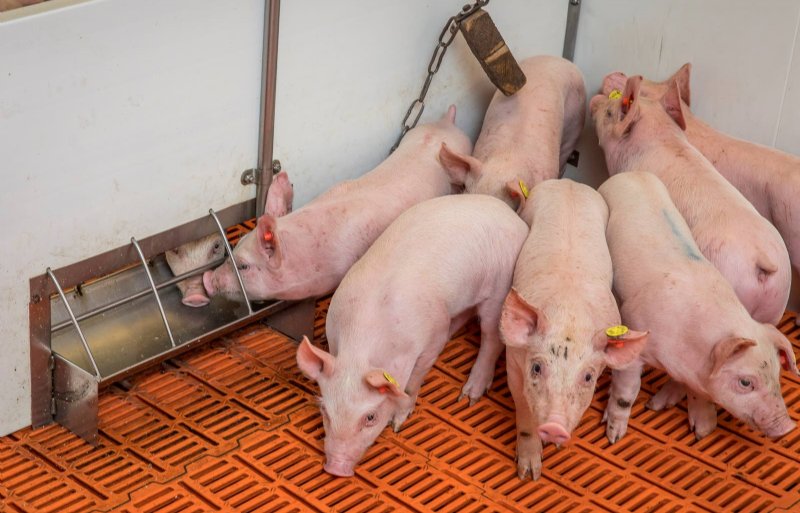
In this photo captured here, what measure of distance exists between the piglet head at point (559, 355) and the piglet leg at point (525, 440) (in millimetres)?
146

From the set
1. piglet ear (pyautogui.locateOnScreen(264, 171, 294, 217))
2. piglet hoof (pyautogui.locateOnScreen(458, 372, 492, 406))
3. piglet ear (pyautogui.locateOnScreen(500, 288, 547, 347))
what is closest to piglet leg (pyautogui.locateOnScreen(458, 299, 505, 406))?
piglet hoof (pyautogui.locateOnScreen(458, 372, 492, 406))

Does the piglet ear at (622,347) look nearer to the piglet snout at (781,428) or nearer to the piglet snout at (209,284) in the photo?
the piglet snout at (781,428)

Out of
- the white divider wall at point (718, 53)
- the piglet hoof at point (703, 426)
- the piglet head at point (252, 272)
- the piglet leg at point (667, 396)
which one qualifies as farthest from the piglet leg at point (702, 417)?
the piglet head at point (252, 272)

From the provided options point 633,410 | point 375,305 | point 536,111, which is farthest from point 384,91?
point 633,410

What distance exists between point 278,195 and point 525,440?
54.7 inches

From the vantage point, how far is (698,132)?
5.42m

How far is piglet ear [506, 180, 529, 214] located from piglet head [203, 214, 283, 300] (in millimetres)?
978

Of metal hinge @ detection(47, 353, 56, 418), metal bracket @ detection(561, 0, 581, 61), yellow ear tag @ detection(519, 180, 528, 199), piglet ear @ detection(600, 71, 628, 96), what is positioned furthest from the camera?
metal bracket @ detection(561, 0, 581, 61)

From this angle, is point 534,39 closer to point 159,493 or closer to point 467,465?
point 467,465

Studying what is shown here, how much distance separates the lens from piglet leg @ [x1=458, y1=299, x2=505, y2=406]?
15.4 ft

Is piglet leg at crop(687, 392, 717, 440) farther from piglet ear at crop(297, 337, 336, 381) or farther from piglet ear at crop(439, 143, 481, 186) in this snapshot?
piglet ear at crop(297, 337, 336, 381)

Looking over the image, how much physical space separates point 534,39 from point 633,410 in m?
2.03

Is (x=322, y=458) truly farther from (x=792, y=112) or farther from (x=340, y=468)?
Result: (x=792, y=112)

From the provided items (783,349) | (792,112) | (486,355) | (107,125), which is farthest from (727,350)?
(107,125)
